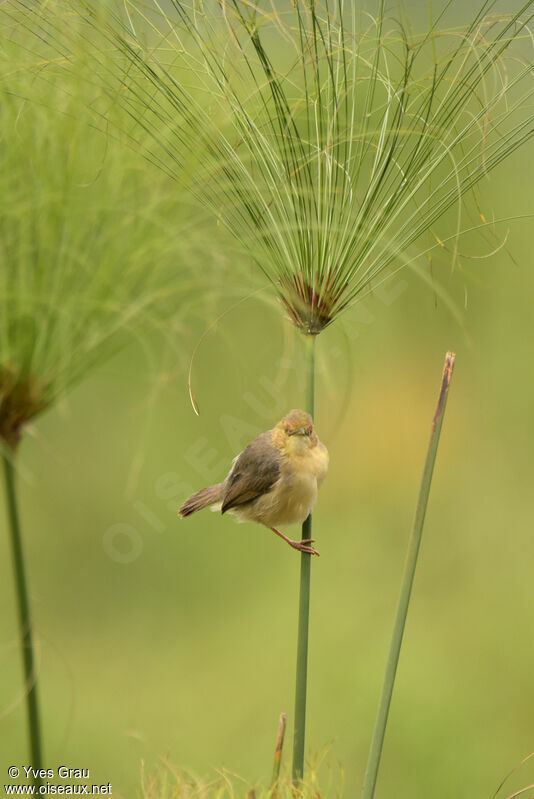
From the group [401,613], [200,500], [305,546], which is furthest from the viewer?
[200,500]

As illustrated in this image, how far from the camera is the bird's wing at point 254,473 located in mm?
1018

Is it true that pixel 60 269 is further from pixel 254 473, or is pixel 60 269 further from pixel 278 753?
pixel 254 473

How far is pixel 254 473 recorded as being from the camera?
1.04 meters

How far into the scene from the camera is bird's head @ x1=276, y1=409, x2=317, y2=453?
94cm

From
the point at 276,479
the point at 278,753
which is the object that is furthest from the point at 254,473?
the point at 278,753

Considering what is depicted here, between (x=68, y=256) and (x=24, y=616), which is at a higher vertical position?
(x=68, y=256)

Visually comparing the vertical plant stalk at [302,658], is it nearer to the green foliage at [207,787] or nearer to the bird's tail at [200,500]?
the green foliage at [207,787]

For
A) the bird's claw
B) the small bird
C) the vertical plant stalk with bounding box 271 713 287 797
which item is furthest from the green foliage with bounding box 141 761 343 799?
the small bird

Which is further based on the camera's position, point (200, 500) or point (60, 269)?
point (200, 500)

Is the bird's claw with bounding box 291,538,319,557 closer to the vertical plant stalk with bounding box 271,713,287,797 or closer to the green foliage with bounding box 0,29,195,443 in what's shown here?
the vertical plant stalk with bounding box 271,713,287,797

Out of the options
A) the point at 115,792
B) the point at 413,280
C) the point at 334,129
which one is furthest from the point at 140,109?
the point at 413,280

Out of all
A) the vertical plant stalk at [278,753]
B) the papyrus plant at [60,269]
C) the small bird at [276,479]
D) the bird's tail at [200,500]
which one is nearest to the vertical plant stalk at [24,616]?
the papyrus plant at [60,269]

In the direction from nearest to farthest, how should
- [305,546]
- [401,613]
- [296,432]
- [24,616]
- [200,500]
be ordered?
1. [24,616]
2. [401,613]
3. [305,546]
4. [296,432]
5. [200,500]

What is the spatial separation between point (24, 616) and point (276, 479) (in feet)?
1.73
